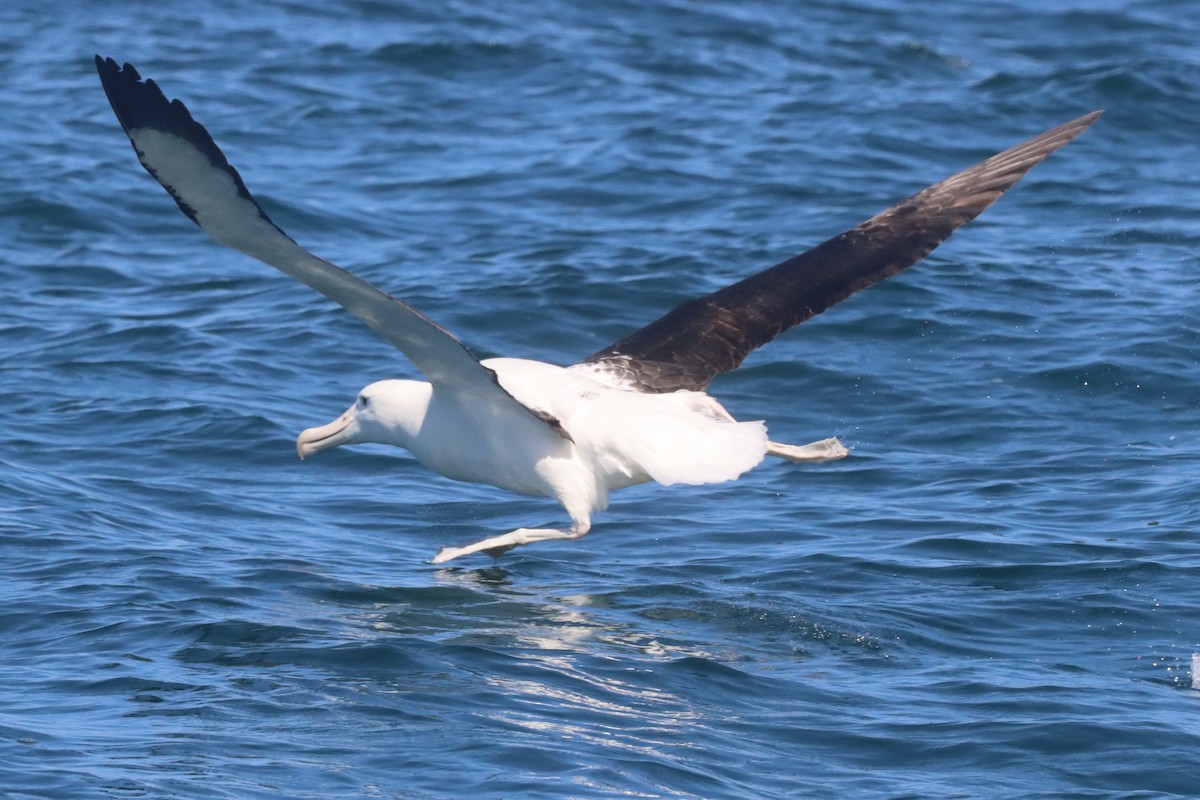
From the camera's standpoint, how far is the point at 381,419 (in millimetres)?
9602

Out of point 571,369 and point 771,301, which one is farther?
point 771,301

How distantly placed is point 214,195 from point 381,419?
2317mm

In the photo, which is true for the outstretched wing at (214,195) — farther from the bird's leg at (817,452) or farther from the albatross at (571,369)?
the bird's leg at (817,452)

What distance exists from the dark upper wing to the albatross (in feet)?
0.03

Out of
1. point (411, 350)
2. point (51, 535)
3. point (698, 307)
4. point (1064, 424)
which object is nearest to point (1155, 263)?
point (1064, 424)

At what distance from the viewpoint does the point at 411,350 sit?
900 centimetres

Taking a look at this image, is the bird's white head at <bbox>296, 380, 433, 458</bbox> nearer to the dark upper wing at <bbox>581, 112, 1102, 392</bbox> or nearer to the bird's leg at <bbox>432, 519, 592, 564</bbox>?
the bird's leg at <bbox>432, 519, 592, 564</bbox>

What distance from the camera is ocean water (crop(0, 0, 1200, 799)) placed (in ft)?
23.2

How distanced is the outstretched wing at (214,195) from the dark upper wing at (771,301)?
1.74m

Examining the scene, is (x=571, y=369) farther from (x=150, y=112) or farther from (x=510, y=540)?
(x=150, y=112)

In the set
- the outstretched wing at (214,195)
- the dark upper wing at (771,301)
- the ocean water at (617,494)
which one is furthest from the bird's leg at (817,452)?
the outstretched wing at (214,195)

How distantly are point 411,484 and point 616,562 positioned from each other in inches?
75.3

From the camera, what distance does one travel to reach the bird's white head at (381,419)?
31.2 feet

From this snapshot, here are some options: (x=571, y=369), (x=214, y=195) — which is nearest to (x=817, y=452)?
(x=571, y=369)
